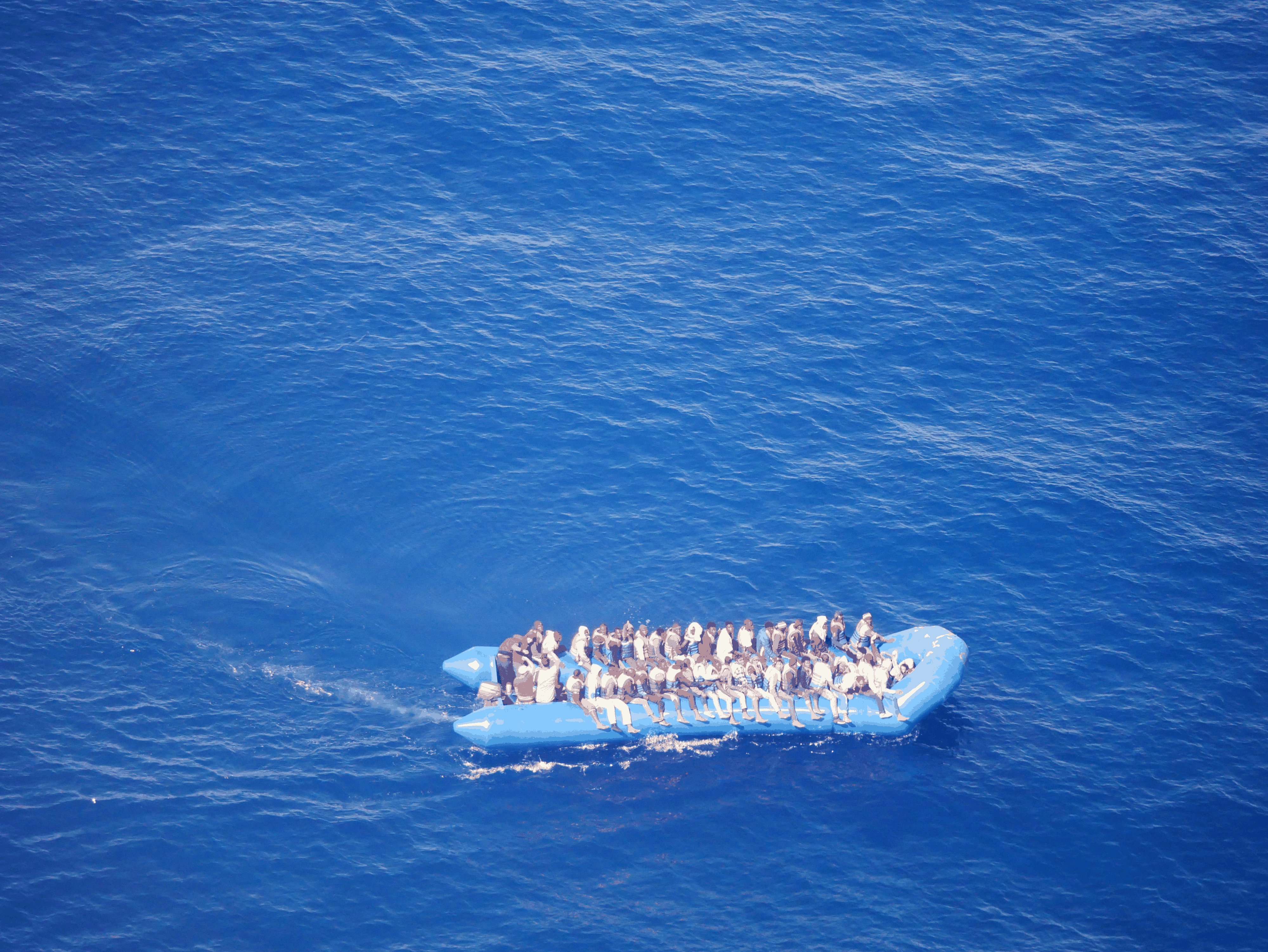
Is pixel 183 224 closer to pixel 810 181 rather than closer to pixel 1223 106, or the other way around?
pixel 810 181

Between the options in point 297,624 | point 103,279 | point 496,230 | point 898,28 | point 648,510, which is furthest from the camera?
point 898,28

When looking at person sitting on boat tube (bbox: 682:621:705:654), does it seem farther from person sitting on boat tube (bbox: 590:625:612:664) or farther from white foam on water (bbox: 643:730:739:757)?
white foam on water (bbox: 643:730:739:757)

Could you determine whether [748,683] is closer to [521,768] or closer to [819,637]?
[819,637]

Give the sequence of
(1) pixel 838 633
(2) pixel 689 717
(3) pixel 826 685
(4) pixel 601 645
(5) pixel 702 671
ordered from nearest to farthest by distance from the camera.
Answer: (2) pixel 689 717 < (5) pixel 702 671 < (3) pixel 826 685 < (4) pixel 601 645 < (1) pixel 838 633

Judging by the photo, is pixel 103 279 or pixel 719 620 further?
pixel 103 279

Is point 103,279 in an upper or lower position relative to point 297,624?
upper

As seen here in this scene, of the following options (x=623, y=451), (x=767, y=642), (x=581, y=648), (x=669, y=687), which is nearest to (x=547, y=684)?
(x=581, y=648)

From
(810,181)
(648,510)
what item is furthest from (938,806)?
(810,181)
